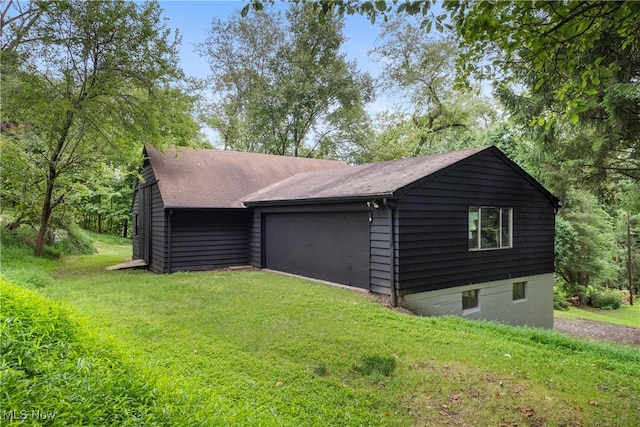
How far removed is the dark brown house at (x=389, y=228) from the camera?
7.75 meters

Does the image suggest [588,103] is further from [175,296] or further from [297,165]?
[297,165]

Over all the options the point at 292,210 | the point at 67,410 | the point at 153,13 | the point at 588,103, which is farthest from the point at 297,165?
the point at 67,410

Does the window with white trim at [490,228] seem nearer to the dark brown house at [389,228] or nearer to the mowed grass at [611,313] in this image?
the dark brown house at [389,228]

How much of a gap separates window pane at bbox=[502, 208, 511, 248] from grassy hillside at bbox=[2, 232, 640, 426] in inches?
134

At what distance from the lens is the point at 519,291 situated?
9734 mm

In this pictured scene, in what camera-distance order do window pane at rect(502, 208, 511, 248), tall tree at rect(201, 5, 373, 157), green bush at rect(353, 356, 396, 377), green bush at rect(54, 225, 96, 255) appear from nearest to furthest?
green bush at rect(353, 356, 396, 377), window pane at rect(502, 208, 511, 248), green bush at rect(54, 225, 96, 255), tall tree at rect(201, 5, 373, 157)

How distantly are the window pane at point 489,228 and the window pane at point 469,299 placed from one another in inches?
45.4

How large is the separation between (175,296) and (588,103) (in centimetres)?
915

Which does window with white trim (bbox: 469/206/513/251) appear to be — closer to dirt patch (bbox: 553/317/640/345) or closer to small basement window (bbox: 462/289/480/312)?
small basement window (bbox: 462/289/480/312)

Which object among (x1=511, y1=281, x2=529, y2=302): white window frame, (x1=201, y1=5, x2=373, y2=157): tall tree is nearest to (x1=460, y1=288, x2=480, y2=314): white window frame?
(x1=511, y1=281, x2=529, y2=302): white window frame

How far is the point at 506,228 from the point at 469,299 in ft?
7.07

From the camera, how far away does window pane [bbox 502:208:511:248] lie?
9.27 m

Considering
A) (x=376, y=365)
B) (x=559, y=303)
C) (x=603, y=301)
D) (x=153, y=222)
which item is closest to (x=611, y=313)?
(x=603, y=301)

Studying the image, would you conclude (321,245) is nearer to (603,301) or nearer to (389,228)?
(389,228)
